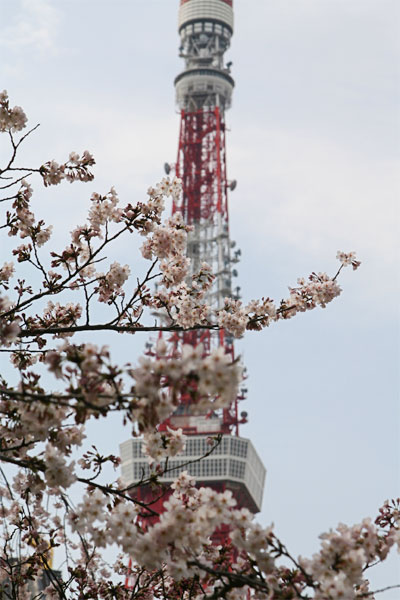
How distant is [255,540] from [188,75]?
93.4 m

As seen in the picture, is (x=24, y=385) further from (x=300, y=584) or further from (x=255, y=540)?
(x=300, y=584)

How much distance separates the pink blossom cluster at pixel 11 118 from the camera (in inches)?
358

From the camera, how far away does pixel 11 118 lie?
29.9 ft

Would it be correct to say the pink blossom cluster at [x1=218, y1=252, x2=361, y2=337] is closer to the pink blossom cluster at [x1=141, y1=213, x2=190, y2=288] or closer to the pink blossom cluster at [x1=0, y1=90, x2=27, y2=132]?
the pink blossom cluster at [x1=141, y1=213, x2=190, y2=288]

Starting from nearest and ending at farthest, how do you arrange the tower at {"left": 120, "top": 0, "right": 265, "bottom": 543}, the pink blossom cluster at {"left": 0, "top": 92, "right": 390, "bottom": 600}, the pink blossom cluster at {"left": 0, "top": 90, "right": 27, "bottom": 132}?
1. the pink blossom cluster at {"left": 0, "top": 92, "right": 390, "bottom": 600}
2. the pink blossom cluster at {"left": 0, "top": 90, "right": 27, "bottom": 132}
3. the tower at {"left": 120, "top": 0, "right": 265, "bottom": 543}

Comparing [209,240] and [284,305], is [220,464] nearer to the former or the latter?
[209,240]

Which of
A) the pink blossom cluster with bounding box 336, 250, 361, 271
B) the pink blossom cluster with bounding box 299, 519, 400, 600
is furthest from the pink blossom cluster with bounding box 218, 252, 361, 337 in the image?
the pink blossom cluster with bounding box 299, 519, 400, 600

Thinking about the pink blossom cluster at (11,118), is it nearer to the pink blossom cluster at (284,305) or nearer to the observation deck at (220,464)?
the pink blossom cluster at (284,305)

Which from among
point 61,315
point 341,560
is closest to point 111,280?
point 61,315

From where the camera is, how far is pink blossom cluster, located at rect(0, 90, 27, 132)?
909 centimetres

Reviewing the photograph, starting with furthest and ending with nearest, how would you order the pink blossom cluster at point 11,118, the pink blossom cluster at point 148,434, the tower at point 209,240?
the tower at point 209,240
the pink blossom cluster at point 11,118
the pink blossom cluster at point 148,434

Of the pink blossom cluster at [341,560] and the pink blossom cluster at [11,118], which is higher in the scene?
the pink blossom cluster at [11,118]

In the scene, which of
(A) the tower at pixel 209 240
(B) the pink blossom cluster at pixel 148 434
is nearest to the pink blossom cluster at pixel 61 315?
(B) the pink blossom cluster at pixel 148 434

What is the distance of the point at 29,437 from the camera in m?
6.72
